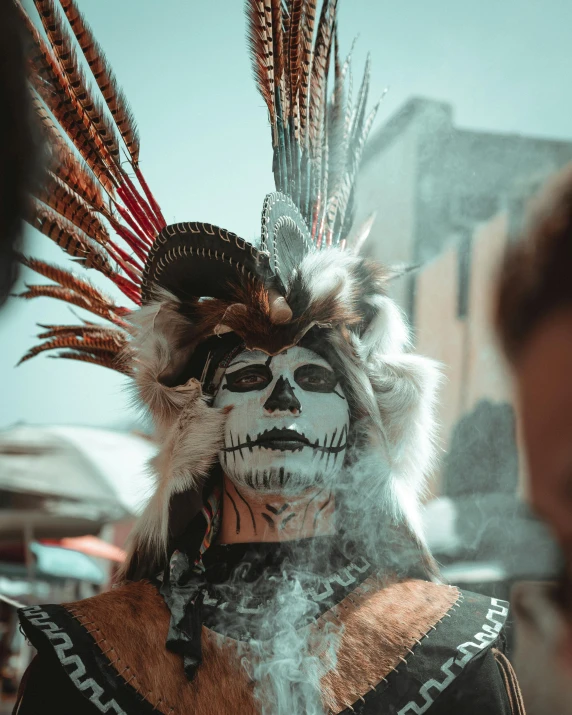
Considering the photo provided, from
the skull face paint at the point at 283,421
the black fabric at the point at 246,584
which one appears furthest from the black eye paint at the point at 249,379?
the black fabric at the point at 246,584

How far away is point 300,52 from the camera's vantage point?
2631 mm

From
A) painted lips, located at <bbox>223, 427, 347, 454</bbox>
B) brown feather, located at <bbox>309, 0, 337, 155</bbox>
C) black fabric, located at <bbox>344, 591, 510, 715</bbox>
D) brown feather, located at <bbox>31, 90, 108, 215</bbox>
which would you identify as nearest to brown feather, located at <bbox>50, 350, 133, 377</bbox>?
brown feather, located at <bbox>31, 90, 108, 215</bbox>

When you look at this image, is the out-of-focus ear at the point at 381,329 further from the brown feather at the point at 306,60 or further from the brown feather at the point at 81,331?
the brown feather at the point at 81,331

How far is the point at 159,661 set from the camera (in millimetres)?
2143

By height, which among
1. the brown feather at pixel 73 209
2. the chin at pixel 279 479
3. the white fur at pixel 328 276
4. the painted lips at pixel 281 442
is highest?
the brown feather at pixel 73 209

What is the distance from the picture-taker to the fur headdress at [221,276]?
93.7 inches

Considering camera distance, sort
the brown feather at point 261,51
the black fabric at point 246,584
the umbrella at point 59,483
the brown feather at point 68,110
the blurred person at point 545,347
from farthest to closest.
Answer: the umbrella at point 59,483 → the brown feather at point 261,51 → the brown feather at point 68,110 → the black fabric at point 246,584 → the blurred person at point 545,347

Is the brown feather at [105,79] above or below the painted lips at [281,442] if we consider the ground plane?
above

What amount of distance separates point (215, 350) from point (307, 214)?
22.8 inches

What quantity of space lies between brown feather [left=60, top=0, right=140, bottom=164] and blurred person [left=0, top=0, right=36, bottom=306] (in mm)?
1561

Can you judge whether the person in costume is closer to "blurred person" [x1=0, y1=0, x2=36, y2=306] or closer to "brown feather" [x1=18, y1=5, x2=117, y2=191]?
"brown feather" [x1=18, y1=5, x2=117, y2=191]

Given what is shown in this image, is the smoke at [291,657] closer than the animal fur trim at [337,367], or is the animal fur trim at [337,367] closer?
the smoke at [291,657]

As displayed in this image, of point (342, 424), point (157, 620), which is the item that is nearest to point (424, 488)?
point (342, 424)

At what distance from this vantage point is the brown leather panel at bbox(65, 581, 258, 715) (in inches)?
81.4
